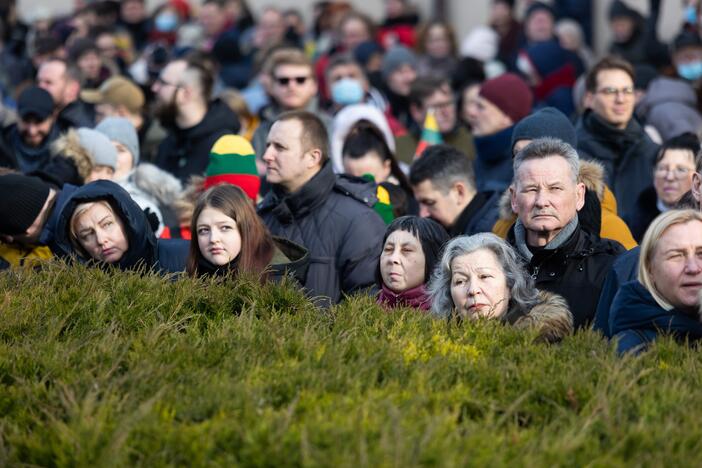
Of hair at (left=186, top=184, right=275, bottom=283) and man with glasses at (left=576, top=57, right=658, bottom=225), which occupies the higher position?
man with glasses at (left=576, top=57, right=658, bottom=225)

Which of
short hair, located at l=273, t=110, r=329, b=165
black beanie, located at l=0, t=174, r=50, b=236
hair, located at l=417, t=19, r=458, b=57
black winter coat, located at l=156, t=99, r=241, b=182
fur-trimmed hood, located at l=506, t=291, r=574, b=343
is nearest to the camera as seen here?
fur-trimmed hood, located at l=506, t=291, r=574, b=343

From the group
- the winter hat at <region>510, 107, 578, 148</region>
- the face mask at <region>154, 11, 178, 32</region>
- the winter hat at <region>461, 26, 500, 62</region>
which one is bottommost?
the winter hat at <region>510, 107, 578, 148</region>

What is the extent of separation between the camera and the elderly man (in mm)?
6500

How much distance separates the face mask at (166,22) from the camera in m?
18.0

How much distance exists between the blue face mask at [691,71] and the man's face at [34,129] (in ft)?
17.8

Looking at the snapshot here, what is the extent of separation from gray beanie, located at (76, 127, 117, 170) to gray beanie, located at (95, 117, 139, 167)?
0.22 m

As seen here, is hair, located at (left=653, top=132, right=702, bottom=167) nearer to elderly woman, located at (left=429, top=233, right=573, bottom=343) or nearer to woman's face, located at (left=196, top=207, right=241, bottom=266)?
elderly woman, located at (left=429, top=233, right=573, bottom=343)

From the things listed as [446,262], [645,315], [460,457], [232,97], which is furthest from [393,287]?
[232,97]

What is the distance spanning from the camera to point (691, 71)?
11.7m

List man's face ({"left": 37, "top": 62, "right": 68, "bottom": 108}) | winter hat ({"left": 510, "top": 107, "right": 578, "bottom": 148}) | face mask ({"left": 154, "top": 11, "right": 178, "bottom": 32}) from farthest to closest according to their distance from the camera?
face mask ({"left": 154, "top": 11, "right": 178, "bottom": 32}), man's face ({"left": 37, "top": 62, "right": 68, "bottom": 108}), winter hat ({"left": 510, "top": 107, "right": 578, "bottom": 148})

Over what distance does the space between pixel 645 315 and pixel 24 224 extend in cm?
387

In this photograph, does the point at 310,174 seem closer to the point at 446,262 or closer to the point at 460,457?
the point at 446,262

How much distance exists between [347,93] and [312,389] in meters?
7.36

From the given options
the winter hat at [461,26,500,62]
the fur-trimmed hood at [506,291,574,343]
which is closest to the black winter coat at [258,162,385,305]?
the fur-trimmed hood at [506,291,574,343]
